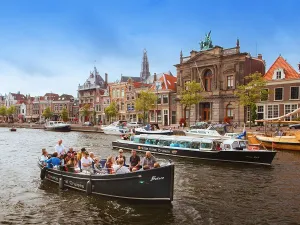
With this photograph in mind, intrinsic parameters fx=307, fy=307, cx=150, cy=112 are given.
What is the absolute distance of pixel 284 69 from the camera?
5488 centimetres

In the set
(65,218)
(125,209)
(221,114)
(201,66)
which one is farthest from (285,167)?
(201,66)

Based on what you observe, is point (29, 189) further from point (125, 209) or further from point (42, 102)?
point (42, 102)

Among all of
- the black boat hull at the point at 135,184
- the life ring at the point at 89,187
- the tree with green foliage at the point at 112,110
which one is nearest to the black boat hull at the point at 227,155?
the black boat hull at the point at 135,184

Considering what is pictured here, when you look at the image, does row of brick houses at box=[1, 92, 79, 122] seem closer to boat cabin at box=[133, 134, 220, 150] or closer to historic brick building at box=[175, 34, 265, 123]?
historic brick building at box=[175, 34, 265, 123]

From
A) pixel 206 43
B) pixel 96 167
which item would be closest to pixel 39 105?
pixel 206 43

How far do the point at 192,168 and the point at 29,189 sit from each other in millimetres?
12735

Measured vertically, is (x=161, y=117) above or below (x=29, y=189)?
above

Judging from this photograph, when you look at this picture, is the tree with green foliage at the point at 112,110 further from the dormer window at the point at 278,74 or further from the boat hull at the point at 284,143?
the boat hull at the point at 284,143

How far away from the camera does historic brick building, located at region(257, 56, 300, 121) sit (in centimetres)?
5328

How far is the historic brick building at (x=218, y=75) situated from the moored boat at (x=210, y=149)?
109ft

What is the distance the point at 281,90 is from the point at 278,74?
2953 mm

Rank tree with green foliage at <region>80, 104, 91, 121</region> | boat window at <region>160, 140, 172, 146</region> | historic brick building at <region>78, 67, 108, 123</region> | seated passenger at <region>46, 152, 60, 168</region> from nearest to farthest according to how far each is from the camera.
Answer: seated passenger at <region>46, 152, 60, 168</region>, boat window at <region>160, 140, 172, 146</region>, tree with green foliage at <region>80, 104, 91, 121</region>, historic brick building at <region>78, 67, 108, 123</region>

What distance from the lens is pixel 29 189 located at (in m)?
19.4

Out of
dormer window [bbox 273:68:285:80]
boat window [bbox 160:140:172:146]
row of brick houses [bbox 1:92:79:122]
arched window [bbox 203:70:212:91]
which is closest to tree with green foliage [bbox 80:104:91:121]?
row of brick houses [bbox 1:92:79:122]
